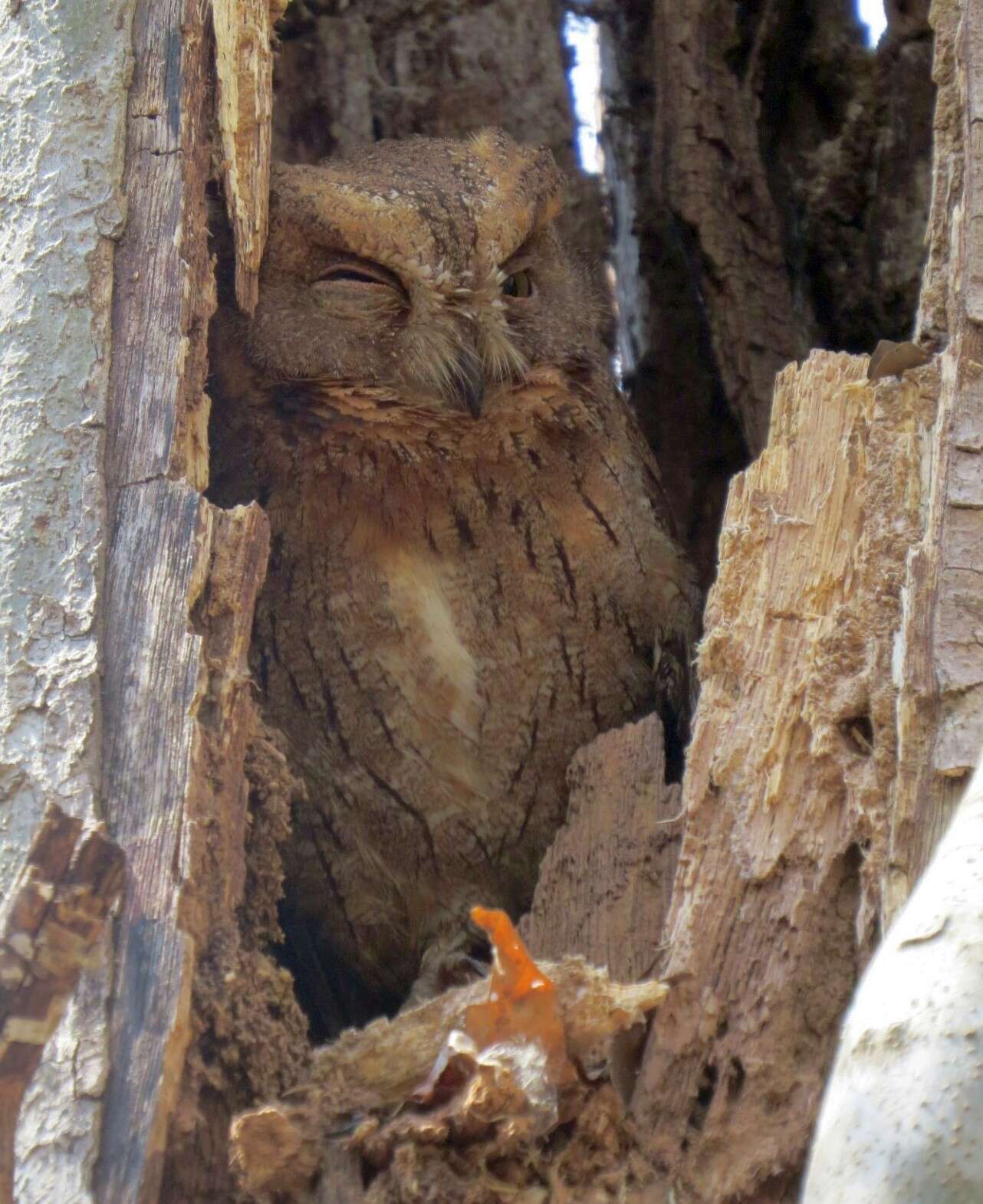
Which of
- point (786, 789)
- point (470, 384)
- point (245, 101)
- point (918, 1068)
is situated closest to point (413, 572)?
point (470, 384)

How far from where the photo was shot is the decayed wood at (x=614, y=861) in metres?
1.79

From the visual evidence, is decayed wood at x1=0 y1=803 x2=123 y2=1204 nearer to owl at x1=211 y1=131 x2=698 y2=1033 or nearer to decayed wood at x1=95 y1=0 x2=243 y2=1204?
decayed wood at x1=95 y1=0 x2=243 y2=1204

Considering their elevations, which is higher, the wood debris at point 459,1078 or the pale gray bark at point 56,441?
the pale gray bark at point 56,441

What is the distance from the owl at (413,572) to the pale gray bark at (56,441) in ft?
1.69

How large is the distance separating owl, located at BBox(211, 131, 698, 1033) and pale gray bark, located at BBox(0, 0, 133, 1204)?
0.52 meters

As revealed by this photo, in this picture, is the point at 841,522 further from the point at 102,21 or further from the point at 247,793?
the point at 102,21

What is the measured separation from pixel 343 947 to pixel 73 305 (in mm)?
1135

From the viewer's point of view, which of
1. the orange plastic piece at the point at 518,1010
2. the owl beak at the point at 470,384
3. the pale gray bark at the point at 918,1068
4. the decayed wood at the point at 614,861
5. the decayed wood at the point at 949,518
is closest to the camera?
the pale gray bark at the point at 918,1068

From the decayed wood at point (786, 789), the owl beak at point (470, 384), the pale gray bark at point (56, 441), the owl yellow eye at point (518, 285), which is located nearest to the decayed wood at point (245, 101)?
the pale gray bark at point (56, 441)

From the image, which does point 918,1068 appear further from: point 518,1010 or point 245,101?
point 245,101

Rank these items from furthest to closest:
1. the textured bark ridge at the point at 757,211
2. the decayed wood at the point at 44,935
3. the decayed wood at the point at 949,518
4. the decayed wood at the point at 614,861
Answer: the textured bark ridge at the point at 757,211 < the decayed wood at the point at 614,861 < the decayed wood at the point at 949,518 < the decayed wood at the point at 44,935

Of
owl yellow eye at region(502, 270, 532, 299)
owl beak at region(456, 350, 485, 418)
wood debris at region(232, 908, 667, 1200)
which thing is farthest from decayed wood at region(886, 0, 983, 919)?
owl yellow eye at region(502, 270, 532, 299)

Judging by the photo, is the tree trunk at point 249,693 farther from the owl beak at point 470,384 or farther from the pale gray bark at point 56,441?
the owl beak at point 470,384

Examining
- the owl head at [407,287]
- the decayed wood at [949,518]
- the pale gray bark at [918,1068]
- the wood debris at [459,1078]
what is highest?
the owl head at [407,287]
